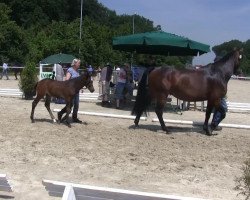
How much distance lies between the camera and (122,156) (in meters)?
8.13

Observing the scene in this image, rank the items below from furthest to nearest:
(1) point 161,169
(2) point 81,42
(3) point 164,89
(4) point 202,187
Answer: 1. (2) point 81,42
2. (3) point 164,89
3. (1) point 161,169
4. (4) point 202,187

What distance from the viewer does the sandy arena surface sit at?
650 cm

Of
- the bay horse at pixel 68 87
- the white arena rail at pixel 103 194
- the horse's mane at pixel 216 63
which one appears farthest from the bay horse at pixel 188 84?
the white arena rail at pixel 103 194

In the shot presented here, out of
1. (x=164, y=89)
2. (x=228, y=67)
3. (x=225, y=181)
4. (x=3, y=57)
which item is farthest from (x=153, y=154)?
(x=3, y=57)

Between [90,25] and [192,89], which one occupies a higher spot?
[90,25]

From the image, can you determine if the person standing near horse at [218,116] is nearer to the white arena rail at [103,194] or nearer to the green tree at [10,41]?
the white arena rail at [103,194]

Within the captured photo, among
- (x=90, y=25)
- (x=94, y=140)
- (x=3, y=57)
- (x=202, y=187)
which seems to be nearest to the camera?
(x=202, y=187)

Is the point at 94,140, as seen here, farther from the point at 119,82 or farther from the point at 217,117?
the point at 119,82

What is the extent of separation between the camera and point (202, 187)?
6.47 metres

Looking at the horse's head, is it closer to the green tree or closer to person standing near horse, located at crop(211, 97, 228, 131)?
person standing near horse, located at crop(211, 97, 228, 131)

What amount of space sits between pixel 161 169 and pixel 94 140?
2254mm

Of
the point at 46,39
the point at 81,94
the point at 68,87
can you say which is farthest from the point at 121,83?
the point at 46,39

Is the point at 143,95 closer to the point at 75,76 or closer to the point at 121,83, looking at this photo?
the point at 75,76

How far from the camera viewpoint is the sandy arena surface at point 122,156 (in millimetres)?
6504
